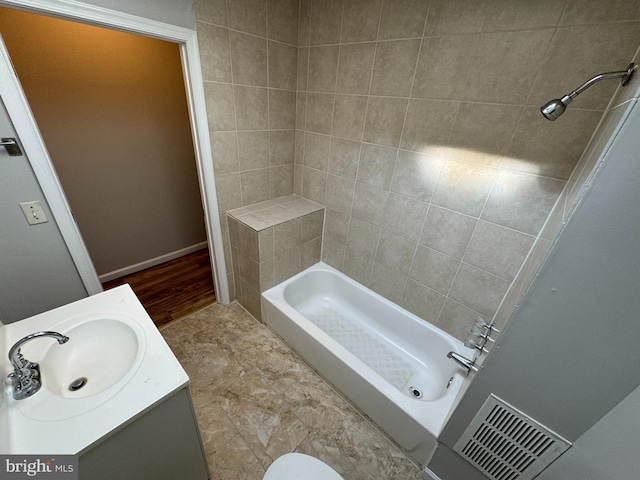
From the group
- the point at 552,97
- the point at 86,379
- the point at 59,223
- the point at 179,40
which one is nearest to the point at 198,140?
the point at 179,40

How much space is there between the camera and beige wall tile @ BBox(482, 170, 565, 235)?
1100 mm

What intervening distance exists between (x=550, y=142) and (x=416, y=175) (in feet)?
1.90

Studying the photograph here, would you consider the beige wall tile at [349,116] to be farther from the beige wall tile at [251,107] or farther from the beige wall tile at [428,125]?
the beige wall tile at [251,107]

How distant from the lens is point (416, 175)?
4.81ft

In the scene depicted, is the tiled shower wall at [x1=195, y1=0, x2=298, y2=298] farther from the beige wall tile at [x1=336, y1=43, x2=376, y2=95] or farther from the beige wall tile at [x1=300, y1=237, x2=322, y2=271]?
the beige wall tile at [x1=300, y1=237, x2=322, y2=271]

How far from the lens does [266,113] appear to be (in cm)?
175

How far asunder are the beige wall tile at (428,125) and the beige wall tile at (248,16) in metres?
1.03

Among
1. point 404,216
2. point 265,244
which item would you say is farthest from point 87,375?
point 404,216

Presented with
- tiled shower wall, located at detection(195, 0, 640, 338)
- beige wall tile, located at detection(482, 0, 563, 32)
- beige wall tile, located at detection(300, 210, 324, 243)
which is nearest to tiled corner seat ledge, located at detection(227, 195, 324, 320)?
beige wall tile, located at detection(300, 210, 324, 243)

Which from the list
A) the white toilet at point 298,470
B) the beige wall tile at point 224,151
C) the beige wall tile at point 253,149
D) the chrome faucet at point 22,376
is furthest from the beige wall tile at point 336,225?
the chrome faucet at point 22,376

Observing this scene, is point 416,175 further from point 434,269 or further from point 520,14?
point 520,14

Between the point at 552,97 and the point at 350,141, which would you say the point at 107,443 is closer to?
the point at 350,141

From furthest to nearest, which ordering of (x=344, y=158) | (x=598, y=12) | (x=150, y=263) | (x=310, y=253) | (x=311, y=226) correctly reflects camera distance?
1. (x=150, y=263)
2. (x=310, y=253)
3. (x=311, y=226)
4. (x=344, y=158)
5. (x=598, y=12)

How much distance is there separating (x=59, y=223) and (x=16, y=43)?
1.23 m
